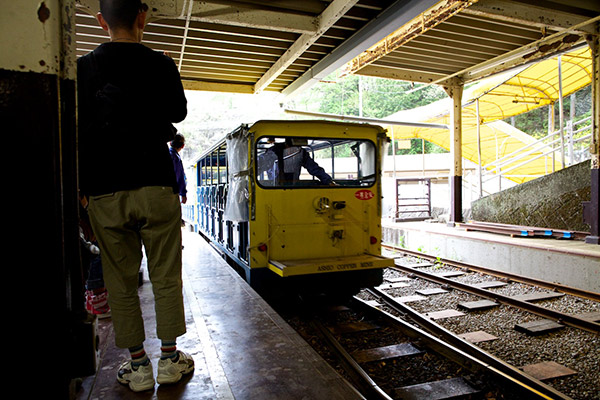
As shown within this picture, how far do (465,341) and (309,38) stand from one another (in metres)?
5.55

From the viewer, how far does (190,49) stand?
842cm

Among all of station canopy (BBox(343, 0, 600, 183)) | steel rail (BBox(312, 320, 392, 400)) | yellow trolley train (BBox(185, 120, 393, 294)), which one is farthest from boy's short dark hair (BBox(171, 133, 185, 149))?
station canopy (BBox(343, 0, 600, 183))

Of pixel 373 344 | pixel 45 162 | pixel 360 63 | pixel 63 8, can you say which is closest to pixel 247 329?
pixel 373 344

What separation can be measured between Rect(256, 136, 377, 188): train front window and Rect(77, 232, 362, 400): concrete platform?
6.11ft

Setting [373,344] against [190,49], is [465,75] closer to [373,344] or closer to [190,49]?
[190,49]

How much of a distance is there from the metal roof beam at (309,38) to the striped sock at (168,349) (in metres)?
5.22

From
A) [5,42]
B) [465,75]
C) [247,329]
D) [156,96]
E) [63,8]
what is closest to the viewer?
[5,42]

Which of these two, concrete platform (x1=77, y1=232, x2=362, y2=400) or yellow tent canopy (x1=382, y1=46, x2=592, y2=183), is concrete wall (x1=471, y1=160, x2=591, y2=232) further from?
concrete platform (x1=77, y1=232, x2=362, y2=400)

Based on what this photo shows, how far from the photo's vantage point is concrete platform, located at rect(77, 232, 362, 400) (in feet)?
7.35

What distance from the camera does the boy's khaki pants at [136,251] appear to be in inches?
80.7

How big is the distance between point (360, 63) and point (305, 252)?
617 cm

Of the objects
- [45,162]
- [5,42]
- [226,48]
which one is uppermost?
[226,48]

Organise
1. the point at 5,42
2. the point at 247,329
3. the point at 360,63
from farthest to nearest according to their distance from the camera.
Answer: the point at 360,63 < the point at 247,329 < the point at 5,42

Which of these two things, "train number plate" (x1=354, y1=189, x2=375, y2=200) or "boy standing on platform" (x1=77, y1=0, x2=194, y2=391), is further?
"train number plate" (x1=354, y1=189, x2=375, y2=200)
